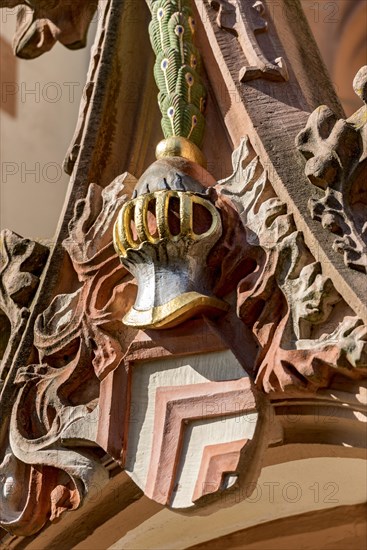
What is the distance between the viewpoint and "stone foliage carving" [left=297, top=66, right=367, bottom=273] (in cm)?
178

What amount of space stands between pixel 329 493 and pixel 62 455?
0.40 meters

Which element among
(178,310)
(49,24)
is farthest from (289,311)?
(49,24)

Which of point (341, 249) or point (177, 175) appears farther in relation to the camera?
point (177, 175)

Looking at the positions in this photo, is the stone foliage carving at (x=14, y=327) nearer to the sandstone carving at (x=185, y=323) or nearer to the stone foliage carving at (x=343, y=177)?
the sandstone carving at (x=185, y=323)

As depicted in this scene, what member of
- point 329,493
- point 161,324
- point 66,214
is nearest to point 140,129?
point 66,214

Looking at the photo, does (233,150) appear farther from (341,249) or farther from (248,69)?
(341,249)

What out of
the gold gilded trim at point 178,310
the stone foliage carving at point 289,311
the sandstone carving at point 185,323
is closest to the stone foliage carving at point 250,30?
the sandstone carving at point 185,323

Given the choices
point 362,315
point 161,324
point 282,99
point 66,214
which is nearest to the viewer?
point 362,315

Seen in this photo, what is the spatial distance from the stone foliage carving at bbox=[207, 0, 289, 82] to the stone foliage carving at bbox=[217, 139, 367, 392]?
17 cm

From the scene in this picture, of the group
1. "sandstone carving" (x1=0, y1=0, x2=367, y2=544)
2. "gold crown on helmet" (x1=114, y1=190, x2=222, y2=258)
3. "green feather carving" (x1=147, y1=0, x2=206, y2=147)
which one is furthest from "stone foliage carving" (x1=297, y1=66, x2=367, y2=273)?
"green feather carving" (x1=147, y1=0, x2=206, y2=147)

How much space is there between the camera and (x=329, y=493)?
2.11 metres

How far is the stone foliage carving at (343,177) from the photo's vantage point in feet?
5.85

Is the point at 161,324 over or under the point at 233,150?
under

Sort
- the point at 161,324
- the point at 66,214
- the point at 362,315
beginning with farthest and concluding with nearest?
the point at 66,214
the point at 161,324
the point at 362,315
